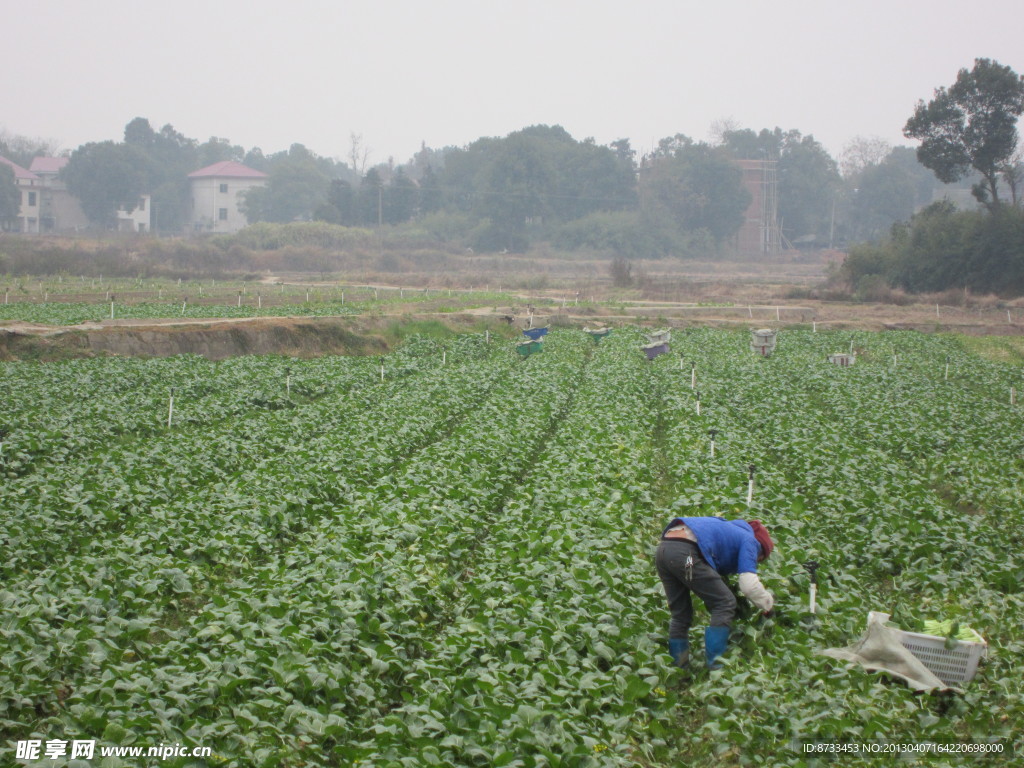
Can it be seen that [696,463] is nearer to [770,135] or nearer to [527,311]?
[527,311]

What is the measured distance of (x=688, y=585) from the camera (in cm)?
743

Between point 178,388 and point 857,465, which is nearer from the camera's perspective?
point 857,465

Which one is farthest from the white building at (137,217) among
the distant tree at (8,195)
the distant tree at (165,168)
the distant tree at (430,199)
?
the distant tree at (430,199)

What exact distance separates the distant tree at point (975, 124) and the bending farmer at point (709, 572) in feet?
198

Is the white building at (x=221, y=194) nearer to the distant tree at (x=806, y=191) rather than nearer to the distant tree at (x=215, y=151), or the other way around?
the distant tree at (x=215, y=151)

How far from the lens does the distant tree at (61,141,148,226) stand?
104 metres

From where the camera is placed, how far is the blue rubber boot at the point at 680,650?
738 centimetres

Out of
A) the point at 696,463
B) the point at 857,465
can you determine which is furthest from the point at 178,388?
the point at 857,465

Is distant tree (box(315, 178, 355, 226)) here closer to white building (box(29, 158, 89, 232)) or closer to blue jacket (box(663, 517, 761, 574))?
white building (box(29, 158, 89, 232))

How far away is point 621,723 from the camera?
611 centimetres

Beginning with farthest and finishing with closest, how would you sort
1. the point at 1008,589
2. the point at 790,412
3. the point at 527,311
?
the point at 527,311, the point at 790,412, the point at 1008,589

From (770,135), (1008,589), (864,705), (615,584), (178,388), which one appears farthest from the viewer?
(770,135)

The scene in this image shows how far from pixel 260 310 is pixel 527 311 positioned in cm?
1370

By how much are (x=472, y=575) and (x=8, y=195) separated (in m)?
106
